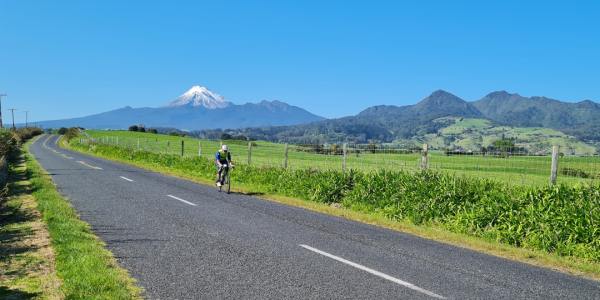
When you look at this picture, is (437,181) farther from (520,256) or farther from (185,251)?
(185,251)

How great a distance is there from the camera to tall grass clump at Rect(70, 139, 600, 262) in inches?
393

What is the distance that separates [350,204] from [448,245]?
5.95 m

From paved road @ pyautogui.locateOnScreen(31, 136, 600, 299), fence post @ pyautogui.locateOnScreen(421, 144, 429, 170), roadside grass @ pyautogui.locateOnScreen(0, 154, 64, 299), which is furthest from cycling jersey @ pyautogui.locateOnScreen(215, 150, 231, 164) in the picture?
fence post @ pyautogui.locateOnScreen(421, 144, 429, 170)

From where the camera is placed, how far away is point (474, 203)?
41.3 ft

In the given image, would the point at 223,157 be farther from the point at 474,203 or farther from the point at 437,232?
the point at 474,203

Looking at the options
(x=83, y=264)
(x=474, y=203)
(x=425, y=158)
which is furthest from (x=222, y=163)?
(x=83, y=264)

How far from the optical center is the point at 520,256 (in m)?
9.57

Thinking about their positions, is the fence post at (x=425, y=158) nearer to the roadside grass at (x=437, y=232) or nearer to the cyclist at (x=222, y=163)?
the roadside grass at (x=437, y=232)

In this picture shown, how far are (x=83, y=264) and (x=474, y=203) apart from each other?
926cm

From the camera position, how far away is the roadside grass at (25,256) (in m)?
6.11

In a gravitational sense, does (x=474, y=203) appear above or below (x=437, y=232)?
above

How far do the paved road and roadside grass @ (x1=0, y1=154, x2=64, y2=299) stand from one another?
102 centimetres

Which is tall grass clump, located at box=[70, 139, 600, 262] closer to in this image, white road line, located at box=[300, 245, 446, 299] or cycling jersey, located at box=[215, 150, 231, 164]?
cycling jersey, located at box=[215, 150, 231, 164]

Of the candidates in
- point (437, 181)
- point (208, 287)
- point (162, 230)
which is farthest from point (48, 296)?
point (437, 181)
